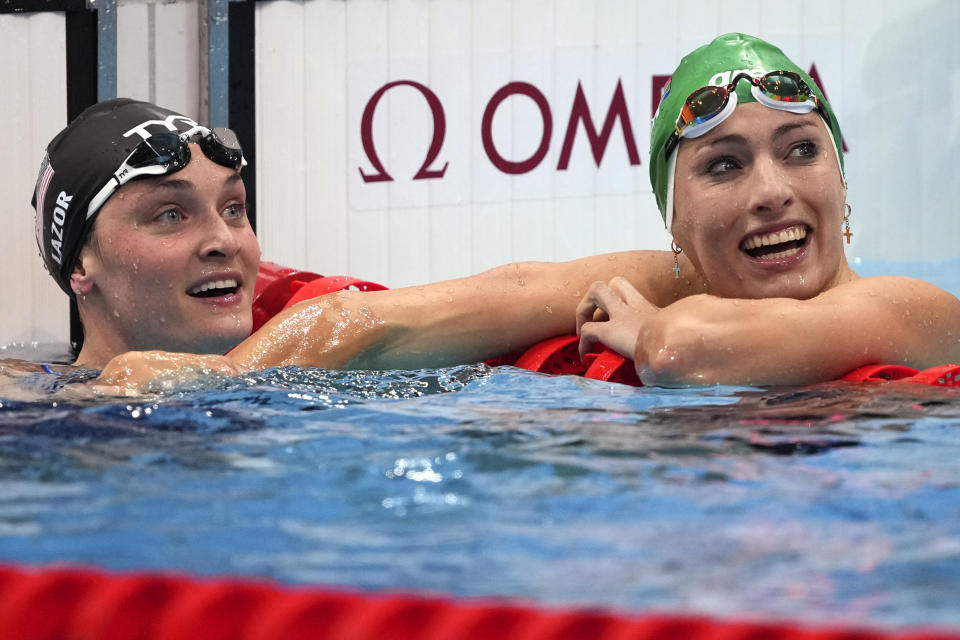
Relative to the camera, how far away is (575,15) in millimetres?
5367

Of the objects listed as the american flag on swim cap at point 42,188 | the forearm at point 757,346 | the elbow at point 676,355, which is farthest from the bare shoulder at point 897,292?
the american flag on swim cap at point 42,188

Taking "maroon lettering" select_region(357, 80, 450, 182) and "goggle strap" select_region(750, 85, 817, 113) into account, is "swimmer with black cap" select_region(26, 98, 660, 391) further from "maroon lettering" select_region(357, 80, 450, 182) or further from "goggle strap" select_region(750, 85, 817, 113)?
"maroon lettering" select_region(357, 80, 450, 182)

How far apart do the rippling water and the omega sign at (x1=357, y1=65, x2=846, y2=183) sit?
10.4 ft

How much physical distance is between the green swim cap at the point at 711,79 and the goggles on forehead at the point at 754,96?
0.02m

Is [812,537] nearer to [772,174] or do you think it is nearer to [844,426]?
[844,426]

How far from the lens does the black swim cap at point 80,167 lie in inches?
118

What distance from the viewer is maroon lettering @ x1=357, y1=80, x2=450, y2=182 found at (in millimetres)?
5410

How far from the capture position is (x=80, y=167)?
9.93 feet

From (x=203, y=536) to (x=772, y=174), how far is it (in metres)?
1.81

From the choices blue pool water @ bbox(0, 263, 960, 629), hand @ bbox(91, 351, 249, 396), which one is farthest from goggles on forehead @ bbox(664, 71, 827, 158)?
hand @ bbox(91, 351, 249, 396)

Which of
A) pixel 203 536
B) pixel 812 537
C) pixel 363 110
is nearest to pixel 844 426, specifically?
pixel 812 537

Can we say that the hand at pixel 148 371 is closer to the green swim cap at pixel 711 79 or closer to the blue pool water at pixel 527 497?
the blue pool water at pixel 527 497

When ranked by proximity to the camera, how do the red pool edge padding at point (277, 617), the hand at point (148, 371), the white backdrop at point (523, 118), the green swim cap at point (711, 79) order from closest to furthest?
the red pool edge padding at point (277, 617)
the hand at point (148, 371)
the green swim cap at point (711, 79)
the white backdrop at point (523, 118)

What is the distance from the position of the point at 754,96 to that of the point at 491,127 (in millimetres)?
2699
